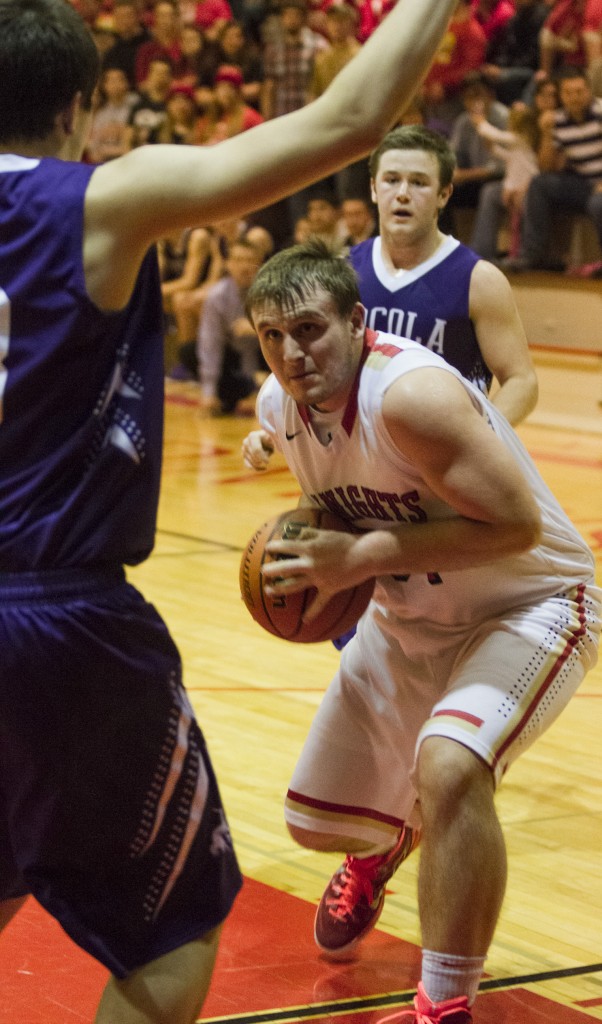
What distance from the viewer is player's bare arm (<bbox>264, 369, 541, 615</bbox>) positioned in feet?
9.71

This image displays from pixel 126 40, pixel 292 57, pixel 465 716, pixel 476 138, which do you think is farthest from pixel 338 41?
pixel 465 716

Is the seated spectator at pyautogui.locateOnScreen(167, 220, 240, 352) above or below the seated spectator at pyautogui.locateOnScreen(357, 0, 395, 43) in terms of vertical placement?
below

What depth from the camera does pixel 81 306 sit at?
211 cm

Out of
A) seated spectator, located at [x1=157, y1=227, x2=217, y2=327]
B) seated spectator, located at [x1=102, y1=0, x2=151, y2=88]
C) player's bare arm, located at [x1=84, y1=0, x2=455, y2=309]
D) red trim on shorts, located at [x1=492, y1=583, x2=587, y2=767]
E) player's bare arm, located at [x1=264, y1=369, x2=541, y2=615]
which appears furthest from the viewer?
seated spectator, located at [x1=102, y1=0, x2=151, y2=88]

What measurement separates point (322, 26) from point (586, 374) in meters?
5.19

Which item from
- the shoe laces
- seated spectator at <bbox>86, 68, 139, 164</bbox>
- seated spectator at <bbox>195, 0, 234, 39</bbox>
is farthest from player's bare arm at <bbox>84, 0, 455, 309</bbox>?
seated spectator at <bbox>195, 0, 234, 39</bbox>

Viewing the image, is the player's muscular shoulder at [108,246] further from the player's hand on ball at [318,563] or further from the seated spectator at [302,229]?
the seated spectator at [302,229]

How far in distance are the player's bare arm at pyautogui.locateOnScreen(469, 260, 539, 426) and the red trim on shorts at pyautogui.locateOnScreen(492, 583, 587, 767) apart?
1.28 m

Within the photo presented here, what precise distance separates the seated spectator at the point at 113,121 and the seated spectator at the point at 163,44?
509 millimetres

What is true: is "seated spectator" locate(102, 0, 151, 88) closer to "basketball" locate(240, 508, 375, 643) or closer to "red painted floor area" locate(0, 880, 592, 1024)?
"red painted floor area" locate(0, 880, 592, 1024)

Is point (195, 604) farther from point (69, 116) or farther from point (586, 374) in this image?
point (586, 374)

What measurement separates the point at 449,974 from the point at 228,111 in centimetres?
1299

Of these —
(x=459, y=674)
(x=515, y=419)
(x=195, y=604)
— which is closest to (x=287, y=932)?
(x=459, y=674)

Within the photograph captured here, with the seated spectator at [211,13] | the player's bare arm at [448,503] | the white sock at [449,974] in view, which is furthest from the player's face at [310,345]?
the seated spectator at [211,13]
